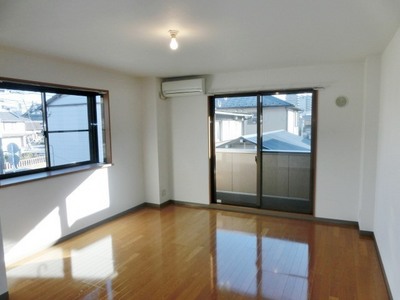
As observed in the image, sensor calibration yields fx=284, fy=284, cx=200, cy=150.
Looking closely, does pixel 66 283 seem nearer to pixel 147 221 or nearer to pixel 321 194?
pixel 147 221

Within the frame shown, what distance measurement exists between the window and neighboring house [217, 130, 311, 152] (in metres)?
2.15

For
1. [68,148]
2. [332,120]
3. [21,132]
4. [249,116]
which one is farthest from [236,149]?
[21,132]

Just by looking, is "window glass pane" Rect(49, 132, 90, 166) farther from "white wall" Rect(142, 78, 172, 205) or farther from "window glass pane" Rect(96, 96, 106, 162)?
"white wall" Rect(142, 78, 172, 205)

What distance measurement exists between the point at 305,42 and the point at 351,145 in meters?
1.83

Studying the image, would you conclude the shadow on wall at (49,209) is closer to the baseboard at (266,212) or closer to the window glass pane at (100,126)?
the window glass pane at (100,126)

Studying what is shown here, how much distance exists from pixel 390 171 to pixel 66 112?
3883 mm

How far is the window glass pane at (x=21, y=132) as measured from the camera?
316 centimetres

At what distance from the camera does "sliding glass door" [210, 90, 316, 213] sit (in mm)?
4379

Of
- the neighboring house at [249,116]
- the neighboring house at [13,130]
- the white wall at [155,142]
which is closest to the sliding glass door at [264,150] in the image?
the neighboring house at [249,116]

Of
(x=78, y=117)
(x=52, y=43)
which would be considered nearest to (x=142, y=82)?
(x=78, y=117)

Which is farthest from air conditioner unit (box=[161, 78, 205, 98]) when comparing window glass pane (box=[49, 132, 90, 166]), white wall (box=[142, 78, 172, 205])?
window glass pane (box=[49, 132, 90, 166])

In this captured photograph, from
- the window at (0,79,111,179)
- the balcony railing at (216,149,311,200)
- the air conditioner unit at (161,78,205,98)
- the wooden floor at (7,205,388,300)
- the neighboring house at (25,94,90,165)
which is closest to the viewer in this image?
the wooden floor at (7,205,388,300)

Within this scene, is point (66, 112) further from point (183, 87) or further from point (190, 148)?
point (190, 148)

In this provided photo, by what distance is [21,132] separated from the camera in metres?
3.32
